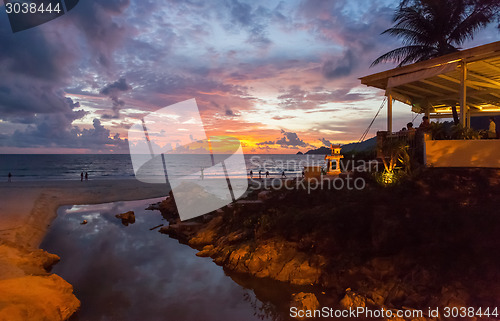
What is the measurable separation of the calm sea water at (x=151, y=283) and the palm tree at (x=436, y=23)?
16232 mm

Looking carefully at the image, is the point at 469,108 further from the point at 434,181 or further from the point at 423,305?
the point at 423,305

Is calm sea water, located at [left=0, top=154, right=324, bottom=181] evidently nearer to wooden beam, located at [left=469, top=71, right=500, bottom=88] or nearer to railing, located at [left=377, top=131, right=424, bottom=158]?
railing, located at [left=377, top=131, right=424, bottom=158]

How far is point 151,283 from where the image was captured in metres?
9.45

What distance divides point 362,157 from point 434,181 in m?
5.78

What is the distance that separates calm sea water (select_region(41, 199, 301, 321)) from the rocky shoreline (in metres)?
0.69

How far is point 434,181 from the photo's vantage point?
31.9 feet

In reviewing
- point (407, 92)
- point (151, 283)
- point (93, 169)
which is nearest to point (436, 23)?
point (407, 92)

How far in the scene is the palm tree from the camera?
56.8ft

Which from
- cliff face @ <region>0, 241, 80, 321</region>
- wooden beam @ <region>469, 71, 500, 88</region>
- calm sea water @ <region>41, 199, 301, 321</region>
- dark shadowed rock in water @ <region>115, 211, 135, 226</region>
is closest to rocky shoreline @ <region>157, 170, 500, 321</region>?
calm sea water @ <region>41, 199, 301, 321</region>

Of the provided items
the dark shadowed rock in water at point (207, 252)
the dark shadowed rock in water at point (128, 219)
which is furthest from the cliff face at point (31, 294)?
the dark shadowed rock in water at point (128, 219)

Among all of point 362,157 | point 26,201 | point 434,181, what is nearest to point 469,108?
point 362,157

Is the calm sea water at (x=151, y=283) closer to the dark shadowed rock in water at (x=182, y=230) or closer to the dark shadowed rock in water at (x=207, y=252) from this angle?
the dark shadowed rock in water at (x=207, y=252)

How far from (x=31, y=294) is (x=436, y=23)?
24120mm

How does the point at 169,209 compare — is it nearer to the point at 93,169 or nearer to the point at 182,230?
the point at 182,230
